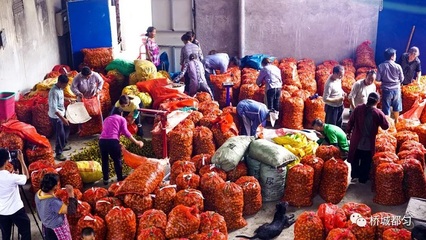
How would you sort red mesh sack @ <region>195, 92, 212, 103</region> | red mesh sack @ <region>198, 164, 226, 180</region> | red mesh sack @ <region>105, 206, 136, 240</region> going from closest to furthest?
1. red mesh sack @ <region>105, 206, 136, 240</region>
2. red mesh sack @ <region>198, 164, 226, 180</region>
3. red mesh sack @ <region>195, 92, 212, 103</region>

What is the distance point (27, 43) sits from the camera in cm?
957

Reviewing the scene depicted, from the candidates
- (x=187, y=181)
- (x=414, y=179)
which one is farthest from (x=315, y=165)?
(x=187, y=181)

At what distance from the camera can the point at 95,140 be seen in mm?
9070

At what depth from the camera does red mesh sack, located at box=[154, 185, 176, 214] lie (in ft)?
20.0

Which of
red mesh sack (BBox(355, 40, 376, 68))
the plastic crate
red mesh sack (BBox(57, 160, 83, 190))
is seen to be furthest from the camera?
red mesh sack (BBox(355, 40, 376, 68))

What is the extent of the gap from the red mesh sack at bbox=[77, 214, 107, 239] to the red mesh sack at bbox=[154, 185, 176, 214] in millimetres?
670

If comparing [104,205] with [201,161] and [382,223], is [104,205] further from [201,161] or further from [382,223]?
[382,223]

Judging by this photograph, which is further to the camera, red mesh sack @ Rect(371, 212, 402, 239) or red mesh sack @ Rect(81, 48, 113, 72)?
red mesh sack @ Rect(81, 48, 113, 72)

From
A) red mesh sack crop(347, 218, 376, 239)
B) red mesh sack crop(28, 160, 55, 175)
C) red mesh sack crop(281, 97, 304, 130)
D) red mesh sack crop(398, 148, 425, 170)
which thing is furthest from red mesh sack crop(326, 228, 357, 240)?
red mesh sack crop(281, 97, 304, 130)

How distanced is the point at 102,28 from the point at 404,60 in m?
6.12

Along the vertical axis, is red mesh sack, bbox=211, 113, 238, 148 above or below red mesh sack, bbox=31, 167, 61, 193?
above

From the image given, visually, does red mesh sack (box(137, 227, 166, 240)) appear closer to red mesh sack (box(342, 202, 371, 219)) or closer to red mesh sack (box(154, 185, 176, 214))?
red mesh sack (box(154, 185, 176, 214))

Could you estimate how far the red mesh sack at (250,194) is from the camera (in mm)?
6473

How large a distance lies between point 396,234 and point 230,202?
6.31 feet
